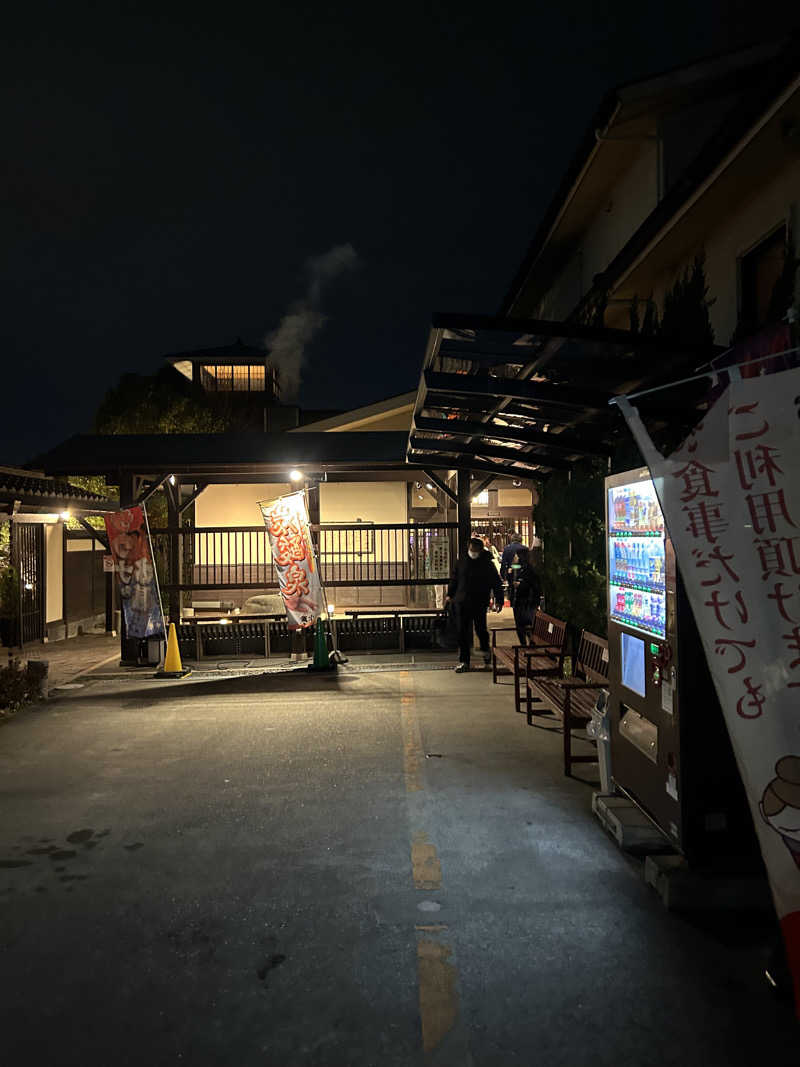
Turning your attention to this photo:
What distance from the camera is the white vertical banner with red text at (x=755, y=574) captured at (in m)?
2.62

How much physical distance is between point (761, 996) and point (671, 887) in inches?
33.8

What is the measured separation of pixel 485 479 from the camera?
14.2 metres

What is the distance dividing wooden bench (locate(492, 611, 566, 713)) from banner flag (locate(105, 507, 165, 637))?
19.1 ft

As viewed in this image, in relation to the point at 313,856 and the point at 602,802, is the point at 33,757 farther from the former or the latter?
the point at 602,802

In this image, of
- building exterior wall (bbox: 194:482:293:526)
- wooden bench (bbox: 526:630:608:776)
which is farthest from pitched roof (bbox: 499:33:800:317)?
building exterior wall (bbox: 194:482:293:526)

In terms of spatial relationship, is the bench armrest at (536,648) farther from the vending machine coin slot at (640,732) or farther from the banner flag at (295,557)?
the banner flag at (295,557)

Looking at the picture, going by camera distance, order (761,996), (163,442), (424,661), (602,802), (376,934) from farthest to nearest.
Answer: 1. (163,442)
2. (424,661)
3. (602,802)
4. (376,934)
5. (761,996)

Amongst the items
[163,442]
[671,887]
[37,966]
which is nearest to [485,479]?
[163,442]

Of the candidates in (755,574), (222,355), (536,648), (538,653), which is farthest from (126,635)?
(222,355)

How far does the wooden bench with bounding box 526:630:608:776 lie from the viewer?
22.8 ft

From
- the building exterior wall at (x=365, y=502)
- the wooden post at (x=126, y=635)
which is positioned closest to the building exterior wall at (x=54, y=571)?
the wooden post at (x=126, y=635)

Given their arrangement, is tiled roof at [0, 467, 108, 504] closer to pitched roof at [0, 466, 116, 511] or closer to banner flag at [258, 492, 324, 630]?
pitched roof at [0, 466, 116, 511]

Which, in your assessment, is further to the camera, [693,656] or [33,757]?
[33,757]

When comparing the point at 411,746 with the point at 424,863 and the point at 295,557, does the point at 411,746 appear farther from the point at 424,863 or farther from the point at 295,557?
the point at 295,557
